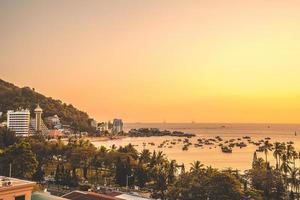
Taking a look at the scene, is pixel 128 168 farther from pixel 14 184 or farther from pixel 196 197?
pixel 14 184

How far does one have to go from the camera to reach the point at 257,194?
30.1m

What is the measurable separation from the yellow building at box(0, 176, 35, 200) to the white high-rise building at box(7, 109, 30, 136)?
318 ft

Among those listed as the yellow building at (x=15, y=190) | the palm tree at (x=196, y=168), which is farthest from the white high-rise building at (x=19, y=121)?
the yellow building at (x=15, y=190)

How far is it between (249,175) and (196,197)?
9537 mm

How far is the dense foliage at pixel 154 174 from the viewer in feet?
96.9

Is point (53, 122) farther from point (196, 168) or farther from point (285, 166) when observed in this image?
point (285, 166)

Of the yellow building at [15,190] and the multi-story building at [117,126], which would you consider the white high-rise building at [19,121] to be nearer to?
the multi-story building at [117,126]

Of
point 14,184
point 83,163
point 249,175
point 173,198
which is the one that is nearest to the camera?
point 14,184

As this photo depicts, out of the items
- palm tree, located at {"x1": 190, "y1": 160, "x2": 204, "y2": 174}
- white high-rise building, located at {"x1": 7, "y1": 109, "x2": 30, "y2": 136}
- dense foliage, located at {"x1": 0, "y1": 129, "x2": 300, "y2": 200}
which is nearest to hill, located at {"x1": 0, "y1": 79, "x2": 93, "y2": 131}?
white high-rise building, located at {"x1": 7, "y1": 109, "x2": 30, "y2": 136}

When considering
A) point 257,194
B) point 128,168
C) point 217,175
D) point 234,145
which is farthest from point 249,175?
point 234,145

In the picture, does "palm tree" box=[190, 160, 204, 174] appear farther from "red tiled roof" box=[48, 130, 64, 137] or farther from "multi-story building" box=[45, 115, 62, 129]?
"multi-story building" box=[45, 115, 62, 129]

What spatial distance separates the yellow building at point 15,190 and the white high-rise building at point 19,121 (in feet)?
318

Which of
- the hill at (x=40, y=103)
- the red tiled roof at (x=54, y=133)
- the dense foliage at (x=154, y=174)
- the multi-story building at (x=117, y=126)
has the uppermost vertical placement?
the hill at (x=40, y=103)

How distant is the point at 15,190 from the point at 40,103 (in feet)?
440
